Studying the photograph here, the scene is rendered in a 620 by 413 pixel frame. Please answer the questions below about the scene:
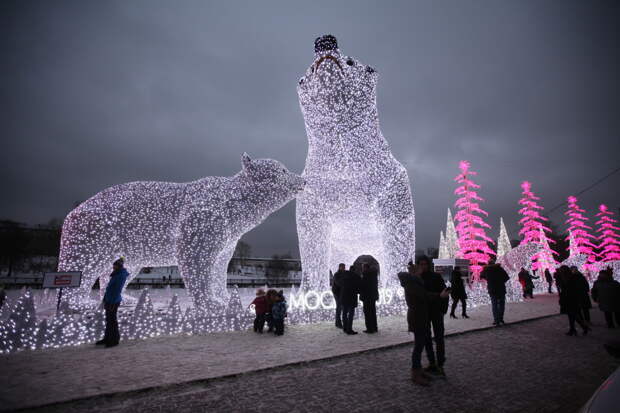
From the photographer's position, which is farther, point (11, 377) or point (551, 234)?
point (551, 234)

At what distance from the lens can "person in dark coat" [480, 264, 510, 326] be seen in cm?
639

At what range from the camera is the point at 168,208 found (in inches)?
246

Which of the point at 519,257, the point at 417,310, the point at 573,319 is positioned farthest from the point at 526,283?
the point at 417,310

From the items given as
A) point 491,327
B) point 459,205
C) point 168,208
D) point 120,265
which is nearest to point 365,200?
point 491,327

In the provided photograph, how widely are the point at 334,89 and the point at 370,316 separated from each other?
450 centimetres

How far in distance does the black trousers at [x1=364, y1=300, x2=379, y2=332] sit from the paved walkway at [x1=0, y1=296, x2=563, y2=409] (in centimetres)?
18

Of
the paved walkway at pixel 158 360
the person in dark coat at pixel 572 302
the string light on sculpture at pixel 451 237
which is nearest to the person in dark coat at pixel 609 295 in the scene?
the person in dark coat at pixel 572 302

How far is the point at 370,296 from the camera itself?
578 cm

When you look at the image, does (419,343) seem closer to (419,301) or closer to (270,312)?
(419,301)

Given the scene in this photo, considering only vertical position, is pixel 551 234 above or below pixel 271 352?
above

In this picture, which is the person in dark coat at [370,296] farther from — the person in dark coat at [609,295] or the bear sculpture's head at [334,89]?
the person in dark coat at [609,295]

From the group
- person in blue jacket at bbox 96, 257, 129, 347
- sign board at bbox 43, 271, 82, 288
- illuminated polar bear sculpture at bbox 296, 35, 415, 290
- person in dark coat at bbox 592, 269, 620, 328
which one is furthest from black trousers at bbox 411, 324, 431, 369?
sign board at bbox 43, 271, 82, 288

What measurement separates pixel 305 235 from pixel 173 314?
296 centimetres

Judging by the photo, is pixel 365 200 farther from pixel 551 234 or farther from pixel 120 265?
pixel 551 234
